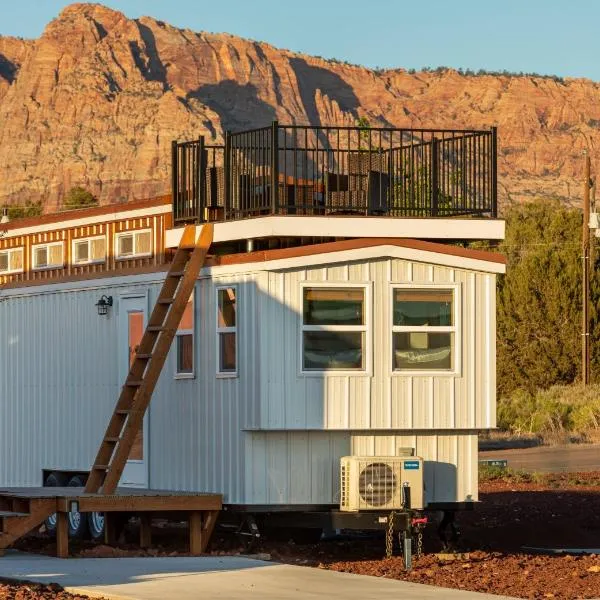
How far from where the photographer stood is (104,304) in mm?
20250

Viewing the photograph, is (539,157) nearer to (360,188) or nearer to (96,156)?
(96,156)

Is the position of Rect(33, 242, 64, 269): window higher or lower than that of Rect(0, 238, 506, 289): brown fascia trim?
higher

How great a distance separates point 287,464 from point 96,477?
2301 millimetres

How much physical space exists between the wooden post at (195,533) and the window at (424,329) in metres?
2.71

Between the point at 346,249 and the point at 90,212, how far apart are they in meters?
5.79

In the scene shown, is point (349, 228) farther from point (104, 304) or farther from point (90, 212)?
point (90, 212)

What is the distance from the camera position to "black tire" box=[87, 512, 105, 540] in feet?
63.1

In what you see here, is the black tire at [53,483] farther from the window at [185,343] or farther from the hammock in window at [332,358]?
the hammock in window at [332,358]

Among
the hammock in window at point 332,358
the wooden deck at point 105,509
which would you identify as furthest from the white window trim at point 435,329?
the wooden deck at point 105,509

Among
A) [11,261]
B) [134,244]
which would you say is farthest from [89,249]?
[11,261]

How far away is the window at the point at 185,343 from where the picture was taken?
61.3 ft

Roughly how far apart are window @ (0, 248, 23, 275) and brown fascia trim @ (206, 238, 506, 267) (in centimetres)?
658

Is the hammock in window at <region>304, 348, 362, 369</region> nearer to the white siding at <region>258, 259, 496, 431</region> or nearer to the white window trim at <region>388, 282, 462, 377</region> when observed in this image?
the white siding at <region>258, 259, 496, 431</region>

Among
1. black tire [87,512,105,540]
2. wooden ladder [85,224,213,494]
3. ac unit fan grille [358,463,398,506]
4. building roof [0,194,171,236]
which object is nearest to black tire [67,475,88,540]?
black tire [87,512,105,540]
